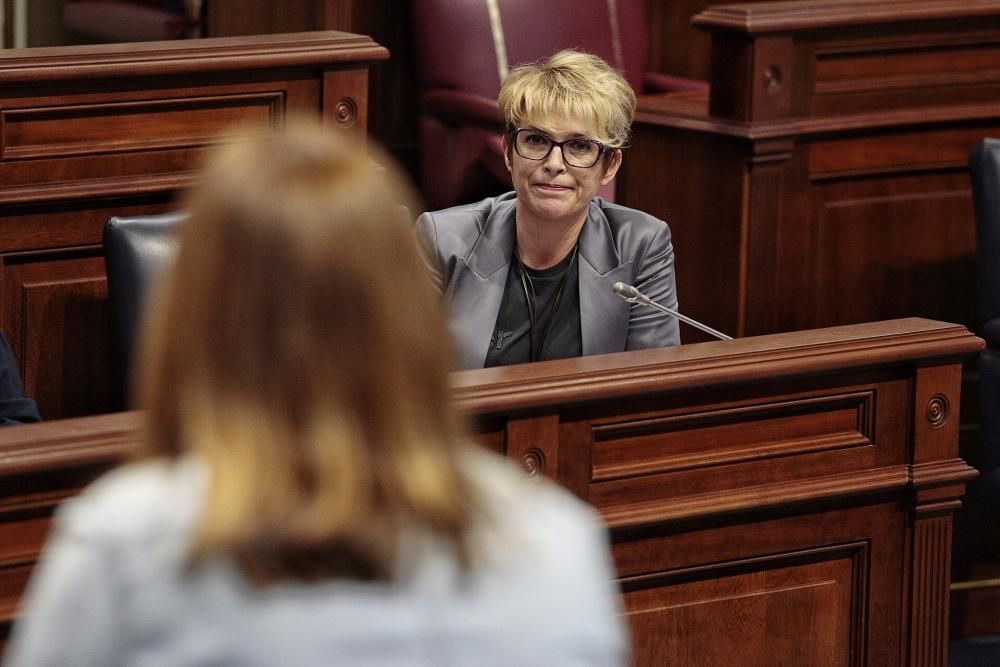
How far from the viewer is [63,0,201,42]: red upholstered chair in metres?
3.74

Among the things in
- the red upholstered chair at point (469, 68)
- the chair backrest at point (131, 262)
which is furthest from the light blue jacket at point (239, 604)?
the red upholstered chair at point (469, 68)

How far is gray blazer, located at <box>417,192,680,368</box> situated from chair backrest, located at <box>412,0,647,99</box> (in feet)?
4.12

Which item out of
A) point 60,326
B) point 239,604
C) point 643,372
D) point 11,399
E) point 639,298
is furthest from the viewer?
point 60,326

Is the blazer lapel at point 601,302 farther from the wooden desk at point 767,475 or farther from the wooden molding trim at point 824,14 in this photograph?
the wooden molding trim at point 824,14

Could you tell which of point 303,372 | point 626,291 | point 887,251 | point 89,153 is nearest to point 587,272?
point 626,291

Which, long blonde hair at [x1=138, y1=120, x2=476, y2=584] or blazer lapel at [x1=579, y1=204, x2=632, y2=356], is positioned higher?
long blonde hair at [x1=138, y1=120, x2=476, y2=584]

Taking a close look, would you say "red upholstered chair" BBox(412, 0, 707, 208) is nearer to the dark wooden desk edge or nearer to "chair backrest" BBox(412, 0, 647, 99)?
"chair backrest" BBox(412, 0, 647, 99)

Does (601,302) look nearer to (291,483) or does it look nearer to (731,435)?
(731,435)

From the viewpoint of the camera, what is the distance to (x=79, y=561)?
0.83 m

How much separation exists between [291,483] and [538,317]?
4.96ft

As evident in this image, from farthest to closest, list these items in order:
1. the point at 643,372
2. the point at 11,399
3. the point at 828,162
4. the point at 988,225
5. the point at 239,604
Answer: the point at 828,162 → the point at 988,225 → the point at 11,399 → the point at 643,372 → the point at 239,604

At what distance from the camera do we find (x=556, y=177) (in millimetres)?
2285

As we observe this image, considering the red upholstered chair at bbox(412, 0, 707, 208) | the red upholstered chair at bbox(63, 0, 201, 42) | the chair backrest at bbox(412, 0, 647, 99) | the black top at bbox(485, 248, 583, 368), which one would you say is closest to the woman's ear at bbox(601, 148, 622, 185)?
the black top at bbox(485, 248, 583, 368)

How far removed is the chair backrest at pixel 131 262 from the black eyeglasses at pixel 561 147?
1.57ft
